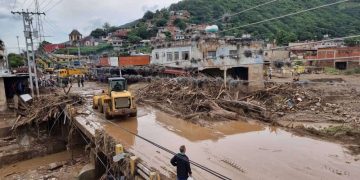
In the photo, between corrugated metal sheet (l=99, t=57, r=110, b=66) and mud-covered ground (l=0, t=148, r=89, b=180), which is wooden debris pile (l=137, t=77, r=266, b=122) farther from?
corrugated metal sheet (l=99, t=57, r=110, b=66)

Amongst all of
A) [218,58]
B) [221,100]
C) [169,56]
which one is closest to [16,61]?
[169,56]

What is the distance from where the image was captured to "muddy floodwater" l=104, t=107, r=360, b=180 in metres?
11.1

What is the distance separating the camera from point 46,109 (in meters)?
24.6

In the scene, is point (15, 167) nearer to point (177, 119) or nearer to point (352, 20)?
point (177, 119)

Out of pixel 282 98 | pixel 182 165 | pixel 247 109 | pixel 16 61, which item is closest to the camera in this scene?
pixel 182 165

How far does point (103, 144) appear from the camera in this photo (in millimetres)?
15078

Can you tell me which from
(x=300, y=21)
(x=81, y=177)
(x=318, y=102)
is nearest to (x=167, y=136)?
(x=81, y=177)

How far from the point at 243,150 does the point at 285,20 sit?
333ft

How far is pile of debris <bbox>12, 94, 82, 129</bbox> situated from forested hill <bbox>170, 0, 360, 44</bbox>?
4299cm

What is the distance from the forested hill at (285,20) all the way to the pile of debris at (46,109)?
43.0 m

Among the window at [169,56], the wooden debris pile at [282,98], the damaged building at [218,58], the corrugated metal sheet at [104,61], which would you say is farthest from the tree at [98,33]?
the wooden debris pile at [282,98]

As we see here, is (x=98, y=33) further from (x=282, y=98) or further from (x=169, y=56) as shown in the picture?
(x=282, y=98)

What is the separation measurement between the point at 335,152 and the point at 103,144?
10326mm

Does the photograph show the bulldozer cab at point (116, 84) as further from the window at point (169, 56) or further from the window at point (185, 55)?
the window at point (169, 56)
